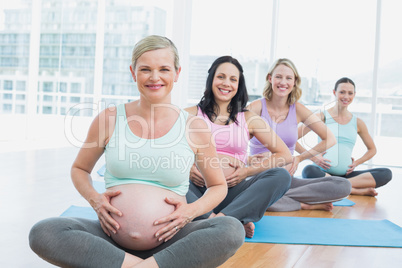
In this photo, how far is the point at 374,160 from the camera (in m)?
5.84

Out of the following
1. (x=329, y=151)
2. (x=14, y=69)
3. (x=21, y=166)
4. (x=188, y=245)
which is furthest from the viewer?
(x=14, y=69)

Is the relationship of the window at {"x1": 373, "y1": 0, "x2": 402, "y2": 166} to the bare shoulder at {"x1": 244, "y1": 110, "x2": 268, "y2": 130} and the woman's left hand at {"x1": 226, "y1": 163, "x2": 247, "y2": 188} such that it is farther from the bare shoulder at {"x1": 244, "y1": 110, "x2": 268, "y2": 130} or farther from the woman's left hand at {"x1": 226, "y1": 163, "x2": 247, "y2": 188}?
the woman's left hand at {"x1": 226, "y1": 163, "x2": 247, "y2": 188}

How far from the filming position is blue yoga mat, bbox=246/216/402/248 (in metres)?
2.29

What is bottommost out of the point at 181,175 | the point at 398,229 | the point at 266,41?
the point at 398,229

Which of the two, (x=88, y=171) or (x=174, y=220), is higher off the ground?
(x=88, y=171)

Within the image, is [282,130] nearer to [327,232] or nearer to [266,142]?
[266,142]

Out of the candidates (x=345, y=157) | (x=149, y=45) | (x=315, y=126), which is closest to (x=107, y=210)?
(x=149, y=45)

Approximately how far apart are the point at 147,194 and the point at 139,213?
0.07 metres

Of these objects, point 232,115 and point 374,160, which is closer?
point 232,115

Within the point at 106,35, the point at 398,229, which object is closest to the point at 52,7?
the point at 106,35

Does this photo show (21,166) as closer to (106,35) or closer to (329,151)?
(329,151)

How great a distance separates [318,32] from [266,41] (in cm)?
70

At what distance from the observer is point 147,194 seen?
4.92 ft

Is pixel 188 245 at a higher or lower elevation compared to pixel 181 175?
lower
